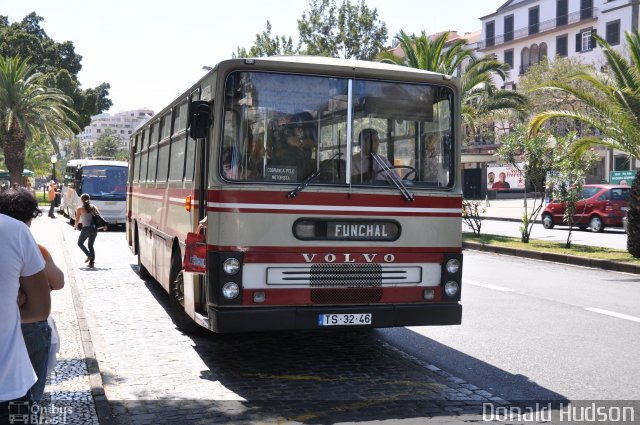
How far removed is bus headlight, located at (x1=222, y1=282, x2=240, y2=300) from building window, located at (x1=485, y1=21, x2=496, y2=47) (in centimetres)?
7404

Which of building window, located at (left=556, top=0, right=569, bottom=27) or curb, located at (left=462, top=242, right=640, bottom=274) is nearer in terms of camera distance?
curb, located at (left=462, top=242, right=640, bottom=274)

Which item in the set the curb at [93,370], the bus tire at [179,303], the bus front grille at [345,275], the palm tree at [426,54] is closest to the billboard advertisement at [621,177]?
the palm tree at [426,54]

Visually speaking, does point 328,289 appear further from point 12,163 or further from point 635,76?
point 12,163

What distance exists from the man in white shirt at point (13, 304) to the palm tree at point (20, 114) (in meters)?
39.0

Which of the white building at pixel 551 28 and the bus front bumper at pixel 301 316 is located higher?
the white building at pixel 551 28

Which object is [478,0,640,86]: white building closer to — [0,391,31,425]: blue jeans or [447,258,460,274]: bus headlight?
[447,258,460,274]: bus headlight

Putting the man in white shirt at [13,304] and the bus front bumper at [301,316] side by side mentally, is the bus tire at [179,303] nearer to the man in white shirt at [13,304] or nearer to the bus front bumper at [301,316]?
the bus front bumper at [301,316]

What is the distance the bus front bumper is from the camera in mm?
6516

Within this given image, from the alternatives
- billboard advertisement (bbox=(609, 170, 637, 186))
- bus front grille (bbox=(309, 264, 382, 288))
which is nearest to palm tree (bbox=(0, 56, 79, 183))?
billboard advertisement (bbox=(609, 170, 637, 186))

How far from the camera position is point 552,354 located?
7812 mm

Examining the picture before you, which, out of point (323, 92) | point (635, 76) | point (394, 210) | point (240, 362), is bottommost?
point (240, 362)

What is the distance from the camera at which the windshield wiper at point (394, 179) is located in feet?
23.2

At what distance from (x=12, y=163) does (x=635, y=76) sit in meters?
35.9

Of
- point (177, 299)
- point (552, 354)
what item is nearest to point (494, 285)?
point (552, 354)
